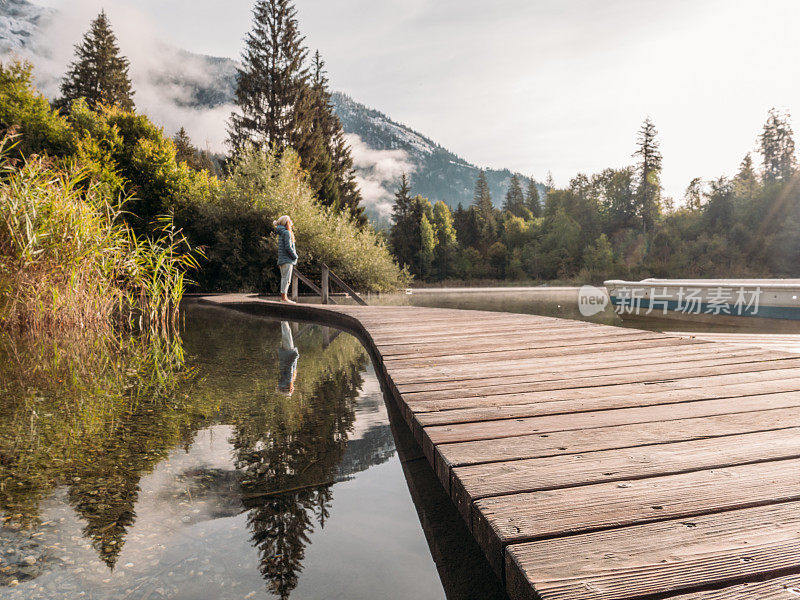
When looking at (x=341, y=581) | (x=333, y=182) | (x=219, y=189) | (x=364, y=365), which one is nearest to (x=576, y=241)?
(x=333, y=182)

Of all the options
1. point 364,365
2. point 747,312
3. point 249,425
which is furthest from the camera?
point 747,312

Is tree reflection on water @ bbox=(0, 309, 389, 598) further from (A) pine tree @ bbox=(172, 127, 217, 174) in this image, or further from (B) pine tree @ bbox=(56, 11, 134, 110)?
(A) pine tree @ bbox=(172, 127, 217, 174)

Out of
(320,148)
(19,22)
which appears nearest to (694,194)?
(320,148)

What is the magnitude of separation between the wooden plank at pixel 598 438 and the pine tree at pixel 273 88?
2357cm

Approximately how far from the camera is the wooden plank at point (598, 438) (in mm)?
1454

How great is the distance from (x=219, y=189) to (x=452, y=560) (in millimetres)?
16899

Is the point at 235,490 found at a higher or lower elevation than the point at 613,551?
lower

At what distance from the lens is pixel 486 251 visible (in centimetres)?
4856

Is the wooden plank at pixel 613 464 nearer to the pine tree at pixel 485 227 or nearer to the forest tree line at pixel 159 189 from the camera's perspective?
the forest tree line at pixel 159 189

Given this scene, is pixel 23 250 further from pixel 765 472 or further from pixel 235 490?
pixel 765 472

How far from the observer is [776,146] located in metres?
42.6

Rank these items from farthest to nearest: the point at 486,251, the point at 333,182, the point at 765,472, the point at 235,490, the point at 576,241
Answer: the point at 486,251 < the point at 576,241 < the point at 333,182 < the point at 235,490 < the point at 765,472

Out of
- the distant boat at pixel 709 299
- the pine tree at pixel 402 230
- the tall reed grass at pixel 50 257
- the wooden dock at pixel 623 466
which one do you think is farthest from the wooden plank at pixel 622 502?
the pine tree at pixel 402 230

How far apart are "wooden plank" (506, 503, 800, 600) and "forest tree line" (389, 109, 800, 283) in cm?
3843
